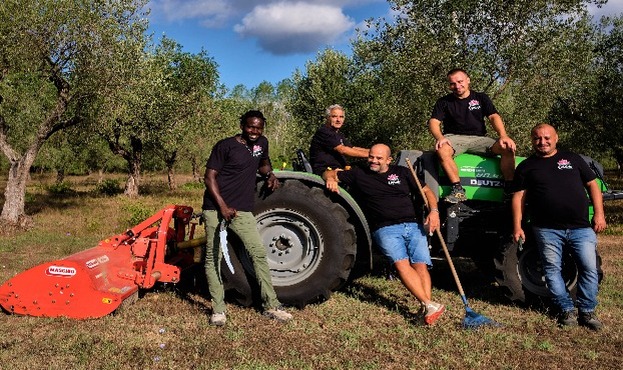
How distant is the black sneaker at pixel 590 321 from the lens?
450 centimetres

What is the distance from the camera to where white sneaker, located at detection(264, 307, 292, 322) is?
465 cm

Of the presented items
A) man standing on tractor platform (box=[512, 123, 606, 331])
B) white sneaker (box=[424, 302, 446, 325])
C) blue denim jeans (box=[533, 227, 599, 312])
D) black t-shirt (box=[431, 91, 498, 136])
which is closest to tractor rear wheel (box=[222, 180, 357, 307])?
white sneaker (box=[424, 302, 446, 325])

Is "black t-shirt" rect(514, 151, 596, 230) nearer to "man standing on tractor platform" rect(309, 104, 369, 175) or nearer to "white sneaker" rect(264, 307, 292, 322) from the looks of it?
"man standing on tractor platform" rect(309, 104, 369, 175)

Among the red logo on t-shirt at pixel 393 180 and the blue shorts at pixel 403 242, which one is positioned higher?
the red logo on t-shirt at pixel 393 180

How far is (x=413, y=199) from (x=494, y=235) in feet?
2.92

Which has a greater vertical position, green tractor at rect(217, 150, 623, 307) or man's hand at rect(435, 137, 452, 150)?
man's hand at rect(435, 137, 452, 150)

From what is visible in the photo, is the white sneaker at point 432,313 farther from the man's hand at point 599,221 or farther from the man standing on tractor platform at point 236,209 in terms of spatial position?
the man's hand at point 599,221

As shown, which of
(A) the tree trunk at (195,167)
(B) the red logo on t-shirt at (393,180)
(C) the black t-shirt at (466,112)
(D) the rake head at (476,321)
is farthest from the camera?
(A) the tree trunk at (195,167)

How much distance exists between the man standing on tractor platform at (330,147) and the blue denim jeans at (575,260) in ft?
6.36

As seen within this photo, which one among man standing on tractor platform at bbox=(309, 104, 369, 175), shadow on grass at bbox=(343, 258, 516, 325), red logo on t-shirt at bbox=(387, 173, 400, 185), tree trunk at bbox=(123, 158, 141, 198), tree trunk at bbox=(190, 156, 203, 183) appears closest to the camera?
red logo on t-shirt at bbox=(387, 173, 400, 185)

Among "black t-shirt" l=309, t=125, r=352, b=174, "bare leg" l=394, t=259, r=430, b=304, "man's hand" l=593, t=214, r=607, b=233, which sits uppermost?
"black t-shirt" l=309, t=125, r=352, b=174

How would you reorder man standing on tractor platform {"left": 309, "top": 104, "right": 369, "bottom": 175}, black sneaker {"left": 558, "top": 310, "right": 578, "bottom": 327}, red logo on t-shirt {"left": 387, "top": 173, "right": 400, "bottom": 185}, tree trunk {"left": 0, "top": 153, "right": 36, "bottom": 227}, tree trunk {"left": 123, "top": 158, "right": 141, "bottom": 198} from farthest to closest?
tree trunk {"left": 123, "top": 158, "right": 141, "bottom": 198}
tree trunk {"left": 0, "top": 153, "right": 36, "bottom": 227}
man standing on tractor platform {"left": 309, "top": 104, "right": 369, "bottom": 175}
red logo on t-shirt {"left": 387, "top": 173, "right": 400, "bottom": 185}
black sneaker {"left": 558, "top": 310, "right": 578, "bottom": 327}

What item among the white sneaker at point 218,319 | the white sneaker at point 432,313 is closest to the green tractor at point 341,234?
the white sneaker at point 218,319

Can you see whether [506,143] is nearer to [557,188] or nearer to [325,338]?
[557,188]
